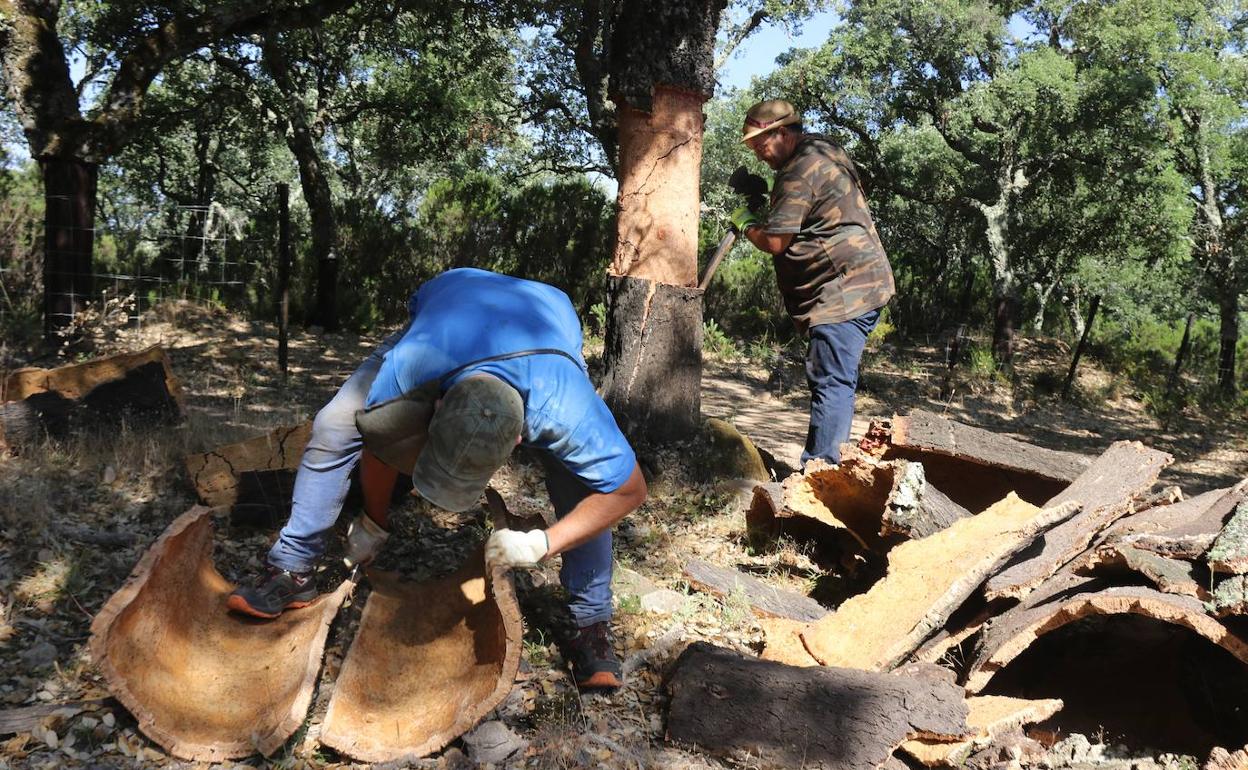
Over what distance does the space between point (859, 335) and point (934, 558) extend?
138 centimetres

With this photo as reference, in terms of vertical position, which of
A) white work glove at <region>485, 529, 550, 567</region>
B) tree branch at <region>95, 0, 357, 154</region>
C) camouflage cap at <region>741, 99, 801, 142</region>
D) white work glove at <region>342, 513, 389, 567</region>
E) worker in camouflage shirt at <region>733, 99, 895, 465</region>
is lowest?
white work glove at <region>342, 513, 389, 567</region>

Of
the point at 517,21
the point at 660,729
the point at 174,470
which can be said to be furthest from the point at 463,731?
the point at 517,21

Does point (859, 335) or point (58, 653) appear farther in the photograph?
point (859, 335)

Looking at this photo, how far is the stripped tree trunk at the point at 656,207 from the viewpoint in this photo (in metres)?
4.61

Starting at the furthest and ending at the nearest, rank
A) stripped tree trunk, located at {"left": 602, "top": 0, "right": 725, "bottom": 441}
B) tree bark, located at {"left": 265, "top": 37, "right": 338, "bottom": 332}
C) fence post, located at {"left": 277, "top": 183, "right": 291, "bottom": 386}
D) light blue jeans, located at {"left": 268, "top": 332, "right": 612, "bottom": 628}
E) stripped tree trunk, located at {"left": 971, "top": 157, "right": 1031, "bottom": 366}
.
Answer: stripped tree trunk, located at {"left": 971, "top": 157, "right": 1031, "bottom": 366}
tree bark, located at {"left": 265, "top": 37, "right": 338, "bottom": 332}
fence post, located at {"left": 277, "top": 183, "right": 291, "bottom": 386}
stripped tree trunk, located at {"left": 602, "top": 0, "right": 725, "bottom": 441}
light blue jeans, located at {"left": 268, "top": 332, "right": 612, "bottom": 628}

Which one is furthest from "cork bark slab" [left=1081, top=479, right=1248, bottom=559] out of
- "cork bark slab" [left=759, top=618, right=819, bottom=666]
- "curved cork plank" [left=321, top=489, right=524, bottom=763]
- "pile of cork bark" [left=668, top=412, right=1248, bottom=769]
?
"curved cork plank" [left=321, top=489, right=524, bottom=763]

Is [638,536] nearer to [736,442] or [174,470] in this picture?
[736,442]

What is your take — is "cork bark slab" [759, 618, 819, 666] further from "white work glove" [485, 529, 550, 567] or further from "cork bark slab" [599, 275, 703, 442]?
"cork bark slab" [599, 275, 703, 442]

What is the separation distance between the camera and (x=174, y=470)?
13.3 feet

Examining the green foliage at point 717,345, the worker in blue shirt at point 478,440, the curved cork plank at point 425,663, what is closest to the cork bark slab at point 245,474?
the curved cork plank at point 425,663

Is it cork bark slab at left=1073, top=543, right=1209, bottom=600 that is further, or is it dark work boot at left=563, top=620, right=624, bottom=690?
dark work boot at left=563, top=620, right=624, bottom=690

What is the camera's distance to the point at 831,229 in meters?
4.25

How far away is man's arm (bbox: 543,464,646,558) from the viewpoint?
7.91 feet

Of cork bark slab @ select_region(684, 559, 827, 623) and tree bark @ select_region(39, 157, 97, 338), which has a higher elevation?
tree bark @ select_region(39, 157, 97, 338)
